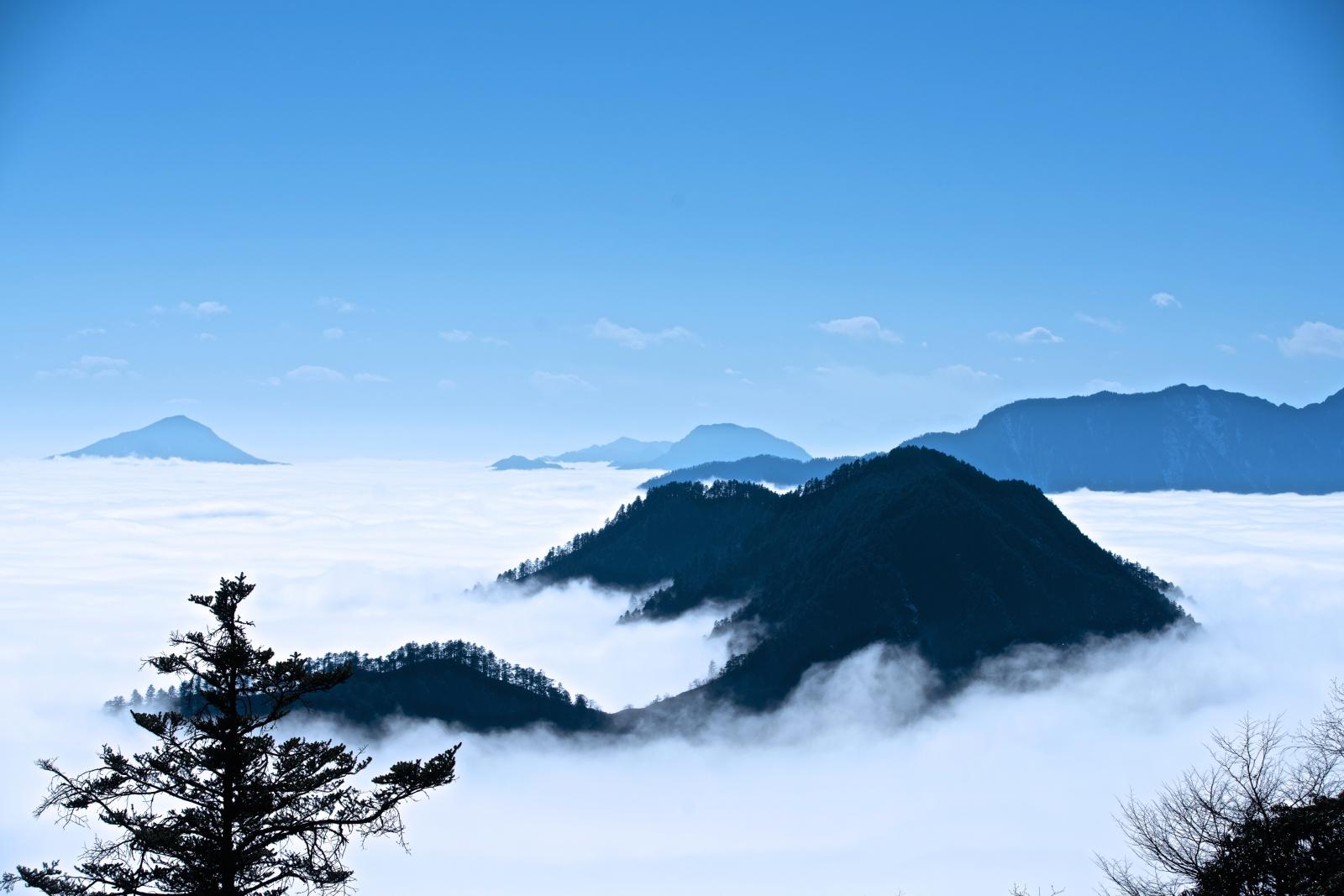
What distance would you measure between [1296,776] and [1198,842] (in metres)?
4.78

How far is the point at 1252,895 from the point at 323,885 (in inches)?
929

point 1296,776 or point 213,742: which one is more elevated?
point 213,742

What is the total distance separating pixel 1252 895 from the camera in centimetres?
2338

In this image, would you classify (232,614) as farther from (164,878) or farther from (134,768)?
(164,878)

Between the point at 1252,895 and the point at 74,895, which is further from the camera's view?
the point at 1252,895

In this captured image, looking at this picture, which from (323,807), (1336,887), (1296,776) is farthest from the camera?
(1296,776)

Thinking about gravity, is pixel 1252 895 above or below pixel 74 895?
below

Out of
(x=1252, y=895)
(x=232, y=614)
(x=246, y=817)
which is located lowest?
(x=1252, y=895)

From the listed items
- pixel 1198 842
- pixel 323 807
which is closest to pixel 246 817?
pixel 323 807

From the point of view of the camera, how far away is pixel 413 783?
20.8m

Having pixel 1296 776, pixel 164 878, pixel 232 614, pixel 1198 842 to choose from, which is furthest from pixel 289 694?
pixel 1296 776

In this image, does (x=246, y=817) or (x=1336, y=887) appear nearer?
(x=246, y=817)

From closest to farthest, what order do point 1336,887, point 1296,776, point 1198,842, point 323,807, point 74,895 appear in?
point 74,895 → point 323,807 → point 1336,887 → point 1198,842 → point 1296,776

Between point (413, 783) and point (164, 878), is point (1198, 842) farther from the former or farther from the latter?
point (164, 878)
